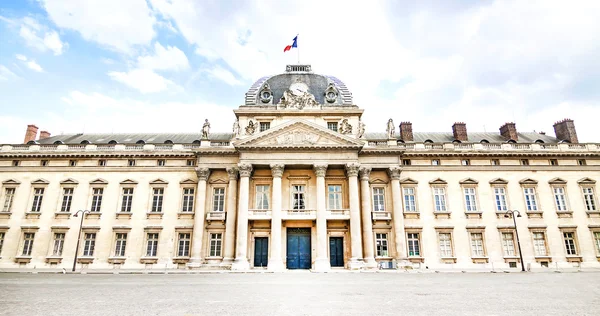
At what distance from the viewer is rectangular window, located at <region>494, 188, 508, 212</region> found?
106 feet

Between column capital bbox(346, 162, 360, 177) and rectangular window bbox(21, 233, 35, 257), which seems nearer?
column capital bbox(346, 162, 360, 177)

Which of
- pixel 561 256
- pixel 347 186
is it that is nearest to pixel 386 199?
pixel 347 186

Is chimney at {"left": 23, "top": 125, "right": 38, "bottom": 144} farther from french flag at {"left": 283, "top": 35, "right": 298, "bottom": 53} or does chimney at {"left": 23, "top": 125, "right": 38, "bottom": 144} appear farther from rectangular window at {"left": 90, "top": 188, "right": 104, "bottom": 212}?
french flag at {"left": 283, "top": 35, "right": 298, "bottom": 53}

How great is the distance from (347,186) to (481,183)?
43.2 feet

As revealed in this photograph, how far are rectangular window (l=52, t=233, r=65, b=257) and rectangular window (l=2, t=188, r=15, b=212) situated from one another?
228 inches

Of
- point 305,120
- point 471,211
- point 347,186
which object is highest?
point 305,120

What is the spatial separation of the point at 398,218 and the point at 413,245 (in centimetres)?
311

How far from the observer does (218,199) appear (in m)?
32.4

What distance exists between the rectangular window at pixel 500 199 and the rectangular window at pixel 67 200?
4113 centimetres

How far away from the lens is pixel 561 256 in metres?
30.9

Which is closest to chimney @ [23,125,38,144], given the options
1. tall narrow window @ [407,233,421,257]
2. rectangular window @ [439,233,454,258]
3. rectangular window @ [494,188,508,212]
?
tall narrow window @ [407,233,421,257]

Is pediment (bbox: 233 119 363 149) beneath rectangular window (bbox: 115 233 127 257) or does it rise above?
above

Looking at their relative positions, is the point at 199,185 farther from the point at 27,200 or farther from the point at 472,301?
the point at 472,301

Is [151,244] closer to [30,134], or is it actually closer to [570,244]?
[30,134]
